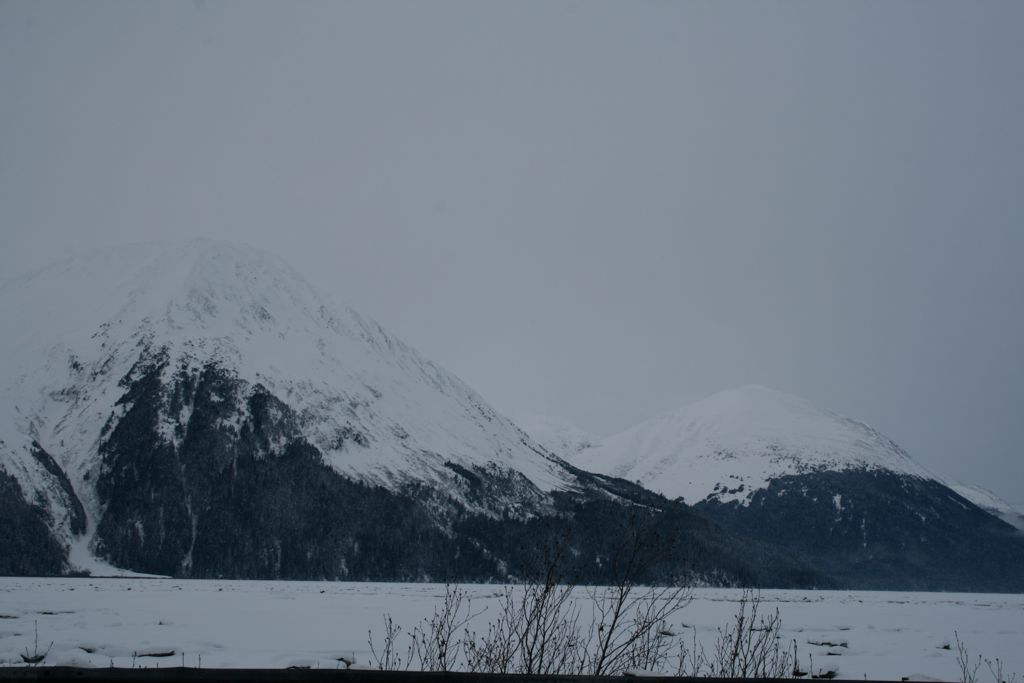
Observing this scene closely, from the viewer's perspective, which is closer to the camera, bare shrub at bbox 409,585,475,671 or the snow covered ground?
bare shrub at bbox 409,585,475,671

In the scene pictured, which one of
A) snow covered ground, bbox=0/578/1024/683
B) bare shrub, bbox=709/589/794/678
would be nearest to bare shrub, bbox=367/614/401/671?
snow covered ground, bbox=0/578/1024/683

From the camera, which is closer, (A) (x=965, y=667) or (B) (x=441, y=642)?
(A) (x=965, y=667)

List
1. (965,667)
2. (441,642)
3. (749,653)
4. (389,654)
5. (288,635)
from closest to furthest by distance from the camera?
(965,667) < (441,642) < (749,653) < (389,654) < (288,635)

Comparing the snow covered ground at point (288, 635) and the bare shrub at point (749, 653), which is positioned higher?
the bare shrub at point (749, 653)

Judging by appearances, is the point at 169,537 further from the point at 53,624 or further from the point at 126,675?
the point at 126,675

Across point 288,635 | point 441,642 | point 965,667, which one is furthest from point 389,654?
point 965,667

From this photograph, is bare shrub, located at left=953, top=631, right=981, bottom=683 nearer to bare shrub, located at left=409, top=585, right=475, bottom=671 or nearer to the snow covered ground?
the snow covered ground

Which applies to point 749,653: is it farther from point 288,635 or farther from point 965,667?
point 288,635

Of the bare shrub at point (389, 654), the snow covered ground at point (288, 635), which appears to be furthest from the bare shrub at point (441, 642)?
the snow covered ground at point (288, 635)

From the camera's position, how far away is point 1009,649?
139ft

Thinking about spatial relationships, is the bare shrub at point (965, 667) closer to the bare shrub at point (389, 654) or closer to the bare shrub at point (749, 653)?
the bare shrub at point (749, 653)

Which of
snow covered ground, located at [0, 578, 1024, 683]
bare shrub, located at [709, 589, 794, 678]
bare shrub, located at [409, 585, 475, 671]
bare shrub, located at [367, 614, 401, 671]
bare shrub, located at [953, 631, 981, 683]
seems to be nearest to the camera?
bare shrub, located at [409, 585, 475, 671]

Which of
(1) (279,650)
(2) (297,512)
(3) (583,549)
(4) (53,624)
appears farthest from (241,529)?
Answer: (1) (279,650)

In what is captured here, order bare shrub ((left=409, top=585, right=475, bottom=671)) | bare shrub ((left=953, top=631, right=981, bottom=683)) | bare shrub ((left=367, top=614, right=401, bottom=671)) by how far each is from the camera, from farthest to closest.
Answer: bare shrub ((left=367, top=614, right=401, bottom=671)), bare shrub ((left=953, top=631, right=981, bottom=683)), bare shrub ((left=409, top=585, right=475, bottom=671))
